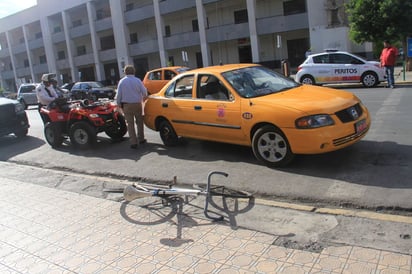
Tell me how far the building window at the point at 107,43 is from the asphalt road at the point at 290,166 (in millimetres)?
39965

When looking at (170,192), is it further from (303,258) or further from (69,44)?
(69,44)

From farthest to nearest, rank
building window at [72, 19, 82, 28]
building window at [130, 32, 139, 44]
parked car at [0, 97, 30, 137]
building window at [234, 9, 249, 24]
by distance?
building window at [72, 19, 82, 28]
building window at [130, 32, 139, 44]
building window at [234, 9, 249, 24]
parked car at [0, 97, 30, 137]

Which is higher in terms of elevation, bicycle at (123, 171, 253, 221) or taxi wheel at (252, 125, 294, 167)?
taxi wheel at (252, 125, 294, 167)

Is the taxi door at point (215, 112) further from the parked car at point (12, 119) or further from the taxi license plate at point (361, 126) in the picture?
the parked car at point (12, 119)

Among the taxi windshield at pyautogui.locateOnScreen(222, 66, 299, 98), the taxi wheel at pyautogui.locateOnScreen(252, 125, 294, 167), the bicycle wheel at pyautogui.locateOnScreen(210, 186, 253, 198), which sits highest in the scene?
the taxi windshield at pyautogui.locateOnScreen(222, 66, 299, 98)

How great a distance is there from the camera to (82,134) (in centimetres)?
913

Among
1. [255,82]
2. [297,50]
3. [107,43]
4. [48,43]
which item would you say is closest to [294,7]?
[297,50]

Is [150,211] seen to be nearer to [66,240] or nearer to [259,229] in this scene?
[66,240]

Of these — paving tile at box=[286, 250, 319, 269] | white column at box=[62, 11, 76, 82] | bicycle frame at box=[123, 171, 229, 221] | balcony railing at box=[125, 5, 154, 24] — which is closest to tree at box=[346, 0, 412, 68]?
bicycle frame at box=[123, 171, 229, 221]

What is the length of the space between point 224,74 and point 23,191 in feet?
12.4

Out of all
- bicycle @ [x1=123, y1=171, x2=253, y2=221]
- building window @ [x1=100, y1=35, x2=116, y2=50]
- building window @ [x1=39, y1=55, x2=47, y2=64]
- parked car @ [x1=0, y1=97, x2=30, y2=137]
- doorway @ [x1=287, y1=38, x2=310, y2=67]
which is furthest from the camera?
building window @ [x1=39, y1=55, x2=47, y2=64]

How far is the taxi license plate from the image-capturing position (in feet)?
18.9

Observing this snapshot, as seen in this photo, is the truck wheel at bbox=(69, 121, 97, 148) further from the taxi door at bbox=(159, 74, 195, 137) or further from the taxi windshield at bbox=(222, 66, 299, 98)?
the taxi windshield at bbox=(222, 66, 299, 98)

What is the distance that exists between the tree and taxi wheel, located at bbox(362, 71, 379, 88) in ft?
18.1
